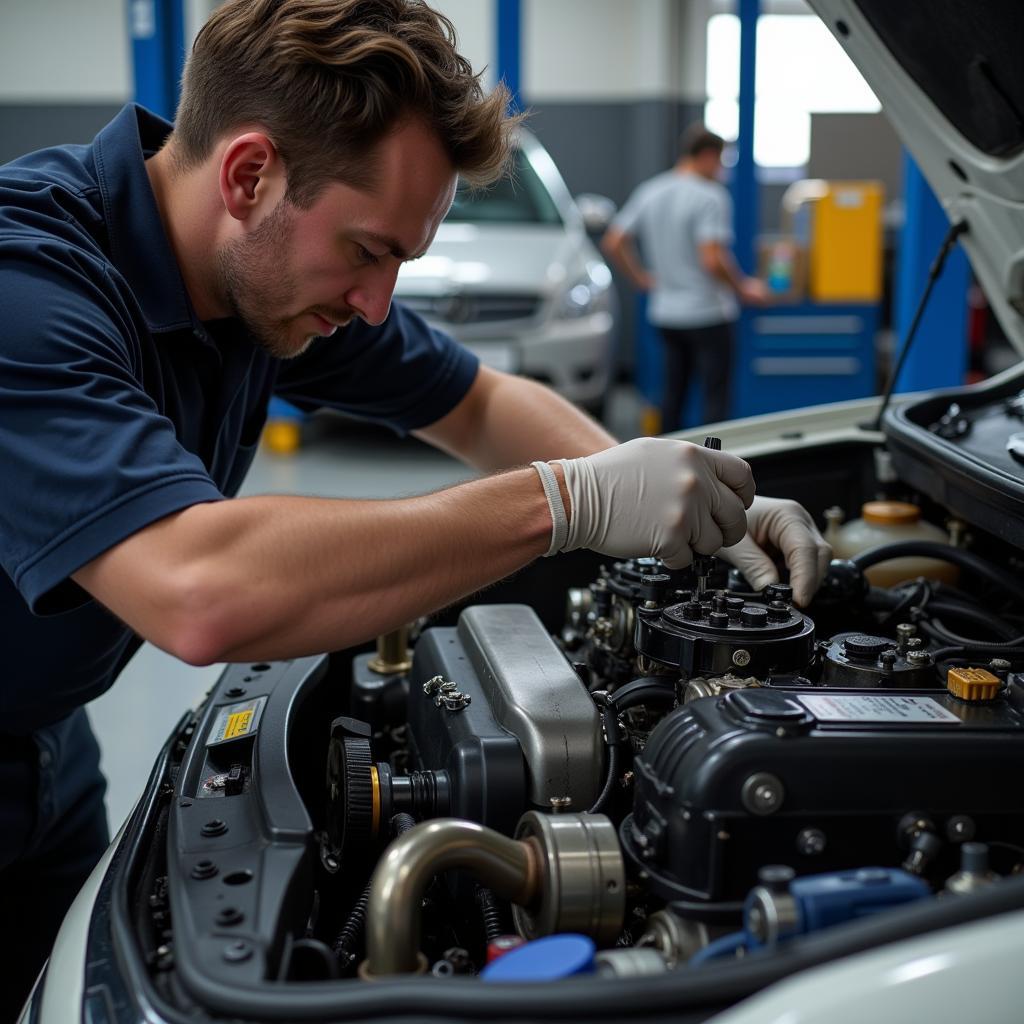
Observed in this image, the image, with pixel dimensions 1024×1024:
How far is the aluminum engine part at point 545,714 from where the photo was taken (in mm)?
1199

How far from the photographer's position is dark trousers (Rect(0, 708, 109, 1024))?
158 cm

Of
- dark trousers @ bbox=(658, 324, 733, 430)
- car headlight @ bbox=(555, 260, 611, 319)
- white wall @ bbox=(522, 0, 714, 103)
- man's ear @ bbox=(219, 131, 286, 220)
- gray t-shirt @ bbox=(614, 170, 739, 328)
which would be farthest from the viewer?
white wall @ bbox=(522, 0, 714, 103)

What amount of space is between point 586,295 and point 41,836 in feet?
14.9

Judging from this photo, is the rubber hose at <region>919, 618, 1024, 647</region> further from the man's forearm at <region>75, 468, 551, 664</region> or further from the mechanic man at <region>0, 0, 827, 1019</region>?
the man's forearm at <region>75, 468, 551, 664</region>

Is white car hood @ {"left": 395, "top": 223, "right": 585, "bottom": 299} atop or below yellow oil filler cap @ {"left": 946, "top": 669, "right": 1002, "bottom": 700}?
atop

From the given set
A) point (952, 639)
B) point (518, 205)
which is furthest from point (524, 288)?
point (952, 639)

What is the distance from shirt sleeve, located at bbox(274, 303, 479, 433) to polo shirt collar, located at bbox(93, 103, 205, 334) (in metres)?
0.36

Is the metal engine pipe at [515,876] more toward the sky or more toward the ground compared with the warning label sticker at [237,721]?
more toward the sky

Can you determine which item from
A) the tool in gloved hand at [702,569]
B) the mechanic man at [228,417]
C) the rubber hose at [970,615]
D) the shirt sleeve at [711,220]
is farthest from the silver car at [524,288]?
the tool in gloved hand at [702,569]

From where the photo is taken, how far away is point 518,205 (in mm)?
6078

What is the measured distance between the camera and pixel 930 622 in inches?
59.8

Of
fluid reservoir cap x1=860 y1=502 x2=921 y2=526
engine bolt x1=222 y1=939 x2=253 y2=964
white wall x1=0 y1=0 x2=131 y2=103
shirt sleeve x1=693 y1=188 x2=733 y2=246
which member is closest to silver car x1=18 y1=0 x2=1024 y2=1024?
engine bolt x1=222 y1=939 x2=253 y2=964

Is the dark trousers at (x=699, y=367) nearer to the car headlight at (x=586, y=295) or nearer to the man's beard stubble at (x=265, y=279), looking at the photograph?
the car headlight at (x=586, y=295)

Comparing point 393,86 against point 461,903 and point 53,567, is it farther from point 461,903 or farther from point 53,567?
point 461,903
